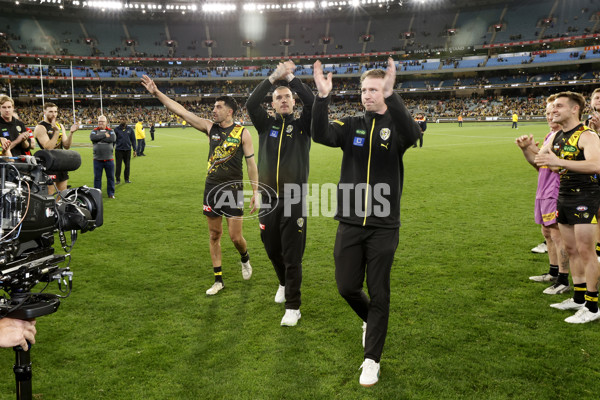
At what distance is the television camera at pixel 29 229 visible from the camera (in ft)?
7.39

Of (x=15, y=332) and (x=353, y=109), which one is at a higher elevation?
(x=353, y=109)

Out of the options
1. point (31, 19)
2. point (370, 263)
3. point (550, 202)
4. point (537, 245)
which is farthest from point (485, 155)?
point (31, 19)

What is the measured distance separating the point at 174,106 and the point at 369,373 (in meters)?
3.77

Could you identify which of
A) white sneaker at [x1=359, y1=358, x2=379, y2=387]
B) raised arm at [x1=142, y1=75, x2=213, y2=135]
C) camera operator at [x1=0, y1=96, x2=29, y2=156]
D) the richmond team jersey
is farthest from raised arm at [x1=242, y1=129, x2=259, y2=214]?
camera operator at [x1=0, y1=96, x2=29, y2=156]

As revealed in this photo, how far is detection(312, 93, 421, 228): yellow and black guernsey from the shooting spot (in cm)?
345

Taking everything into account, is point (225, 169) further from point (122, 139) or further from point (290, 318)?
point (122, 139)

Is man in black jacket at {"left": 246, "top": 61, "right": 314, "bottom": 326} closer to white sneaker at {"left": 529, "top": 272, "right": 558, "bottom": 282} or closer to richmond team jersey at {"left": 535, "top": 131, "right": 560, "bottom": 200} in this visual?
richmond team jersey at {"left": 535, "top": 131, "right": 560, "bottom": 200}

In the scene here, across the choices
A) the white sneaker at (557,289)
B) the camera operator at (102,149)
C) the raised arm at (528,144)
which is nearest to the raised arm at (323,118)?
the raised arm at (528,144)

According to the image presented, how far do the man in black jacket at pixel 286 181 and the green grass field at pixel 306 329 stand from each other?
628 millimetres

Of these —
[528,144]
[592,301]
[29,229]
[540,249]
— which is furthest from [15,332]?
[540,249]

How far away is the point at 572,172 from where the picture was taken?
14.9ft

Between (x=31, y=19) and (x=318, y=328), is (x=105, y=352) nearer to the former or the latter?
(x=318, y=328)

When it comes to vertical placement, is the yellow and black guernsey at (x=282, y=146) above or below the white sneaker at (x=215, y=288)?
above

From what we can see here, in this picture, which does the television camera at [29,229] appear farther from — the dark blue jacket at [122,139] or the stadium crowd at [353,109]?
the stadium crowd at [353,109]
